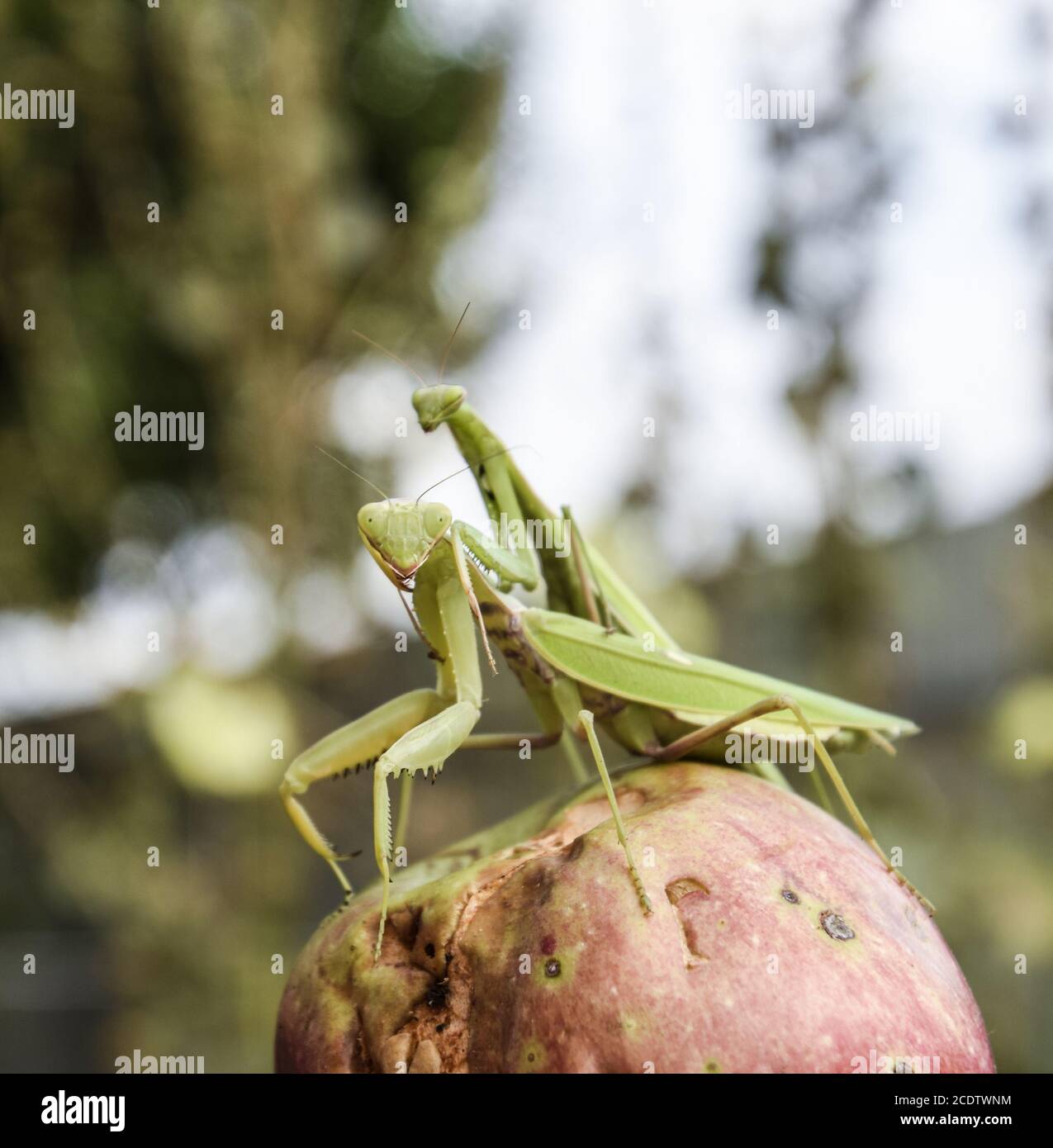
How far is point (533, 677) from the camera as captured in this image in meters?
1.59

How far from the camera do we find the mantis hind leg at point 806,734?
1.45 metres

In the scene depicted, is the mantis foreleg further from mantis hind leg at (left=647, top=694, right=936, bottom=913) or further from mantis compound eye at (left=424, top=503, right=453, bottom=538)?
mantis hind leg at (left=647, top=694, right=936, bottom=913)

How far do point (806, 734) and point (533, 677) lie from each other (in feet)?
1.51

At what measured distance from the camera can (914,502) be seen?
13.3 ft

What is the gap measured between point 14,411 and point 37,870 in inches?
110

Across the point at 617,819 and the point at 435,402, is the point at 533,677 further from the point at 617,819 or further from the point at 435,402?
the point at 435,402

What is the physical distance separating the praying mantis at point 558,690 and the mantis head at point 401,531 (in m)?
0.03

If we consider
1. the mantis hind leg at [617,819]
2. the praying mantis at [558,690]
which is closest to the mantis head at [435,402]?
the praying mantis at [558,690]

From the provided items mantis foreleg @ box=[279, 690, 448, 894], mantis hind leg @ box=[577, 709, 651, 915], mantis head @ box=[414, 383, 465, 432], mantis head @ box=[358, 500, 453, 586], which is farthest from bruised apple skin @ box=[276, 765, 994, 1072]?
mantis head @ box=[414, 383, 465, 432]

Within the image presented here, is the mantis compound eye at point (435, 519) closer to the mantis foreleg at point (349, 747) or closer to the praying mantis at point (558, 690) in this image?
the praying mantis at point (558, 690)

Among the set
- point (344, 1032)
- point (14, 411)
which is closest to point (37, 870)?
point (14, 411)

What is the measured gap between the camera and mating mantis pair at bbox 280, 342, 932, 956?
1461 mm
